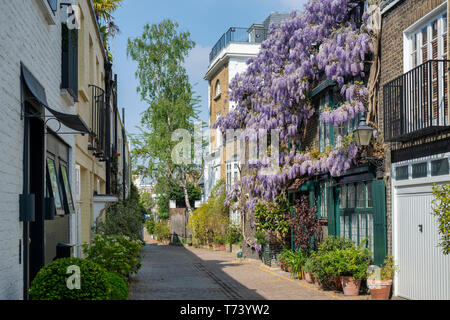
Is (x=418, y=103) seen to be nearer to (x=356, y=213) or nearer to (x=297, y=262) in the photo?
(x=356, y=213)

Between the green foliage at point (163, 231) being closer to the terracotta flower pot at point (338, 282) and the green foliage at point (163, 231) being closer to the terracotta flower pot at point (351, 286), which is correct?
the terracotta flower pot at point (338, 282)

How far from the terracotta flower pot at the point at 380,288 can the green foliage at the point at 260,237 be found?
25.4 ft

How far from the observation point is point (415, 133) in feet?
32.3

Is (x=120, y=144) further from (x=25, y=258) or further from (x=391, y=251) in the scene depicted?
(x=25, y=258)

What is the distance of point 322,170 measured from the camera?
1467 cm

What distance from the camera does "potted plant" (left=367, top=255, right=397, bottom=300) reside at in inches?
432

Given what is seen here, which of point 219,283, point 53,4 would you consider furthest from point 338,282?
point 53,4

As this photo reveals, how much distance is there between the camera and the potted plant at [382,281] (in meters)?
11.0

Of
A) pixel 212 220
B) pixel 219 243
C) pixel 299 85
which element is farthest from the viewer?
pixel 212 220

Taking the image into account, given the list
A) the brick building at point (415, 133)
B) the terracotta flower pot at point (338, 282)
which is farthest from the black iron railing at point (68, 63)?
the terracotta flower pot at point (338, 282)

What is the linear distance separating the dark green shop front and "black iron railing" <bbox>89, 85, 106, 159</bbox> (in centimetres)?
602

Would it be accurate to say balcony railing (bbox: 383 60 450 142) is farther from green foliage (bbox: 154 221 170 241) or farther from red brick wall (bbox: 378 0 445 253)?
green foliage (bbox: 154 221 170 241)

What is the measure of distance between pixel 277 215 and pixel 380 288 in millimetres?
7369

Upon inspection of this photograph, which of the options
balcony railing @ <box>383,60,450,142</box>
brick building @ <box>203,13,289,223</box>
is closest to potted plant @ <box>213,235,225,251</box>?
brick building @ <box>203,13,289,223</box>
